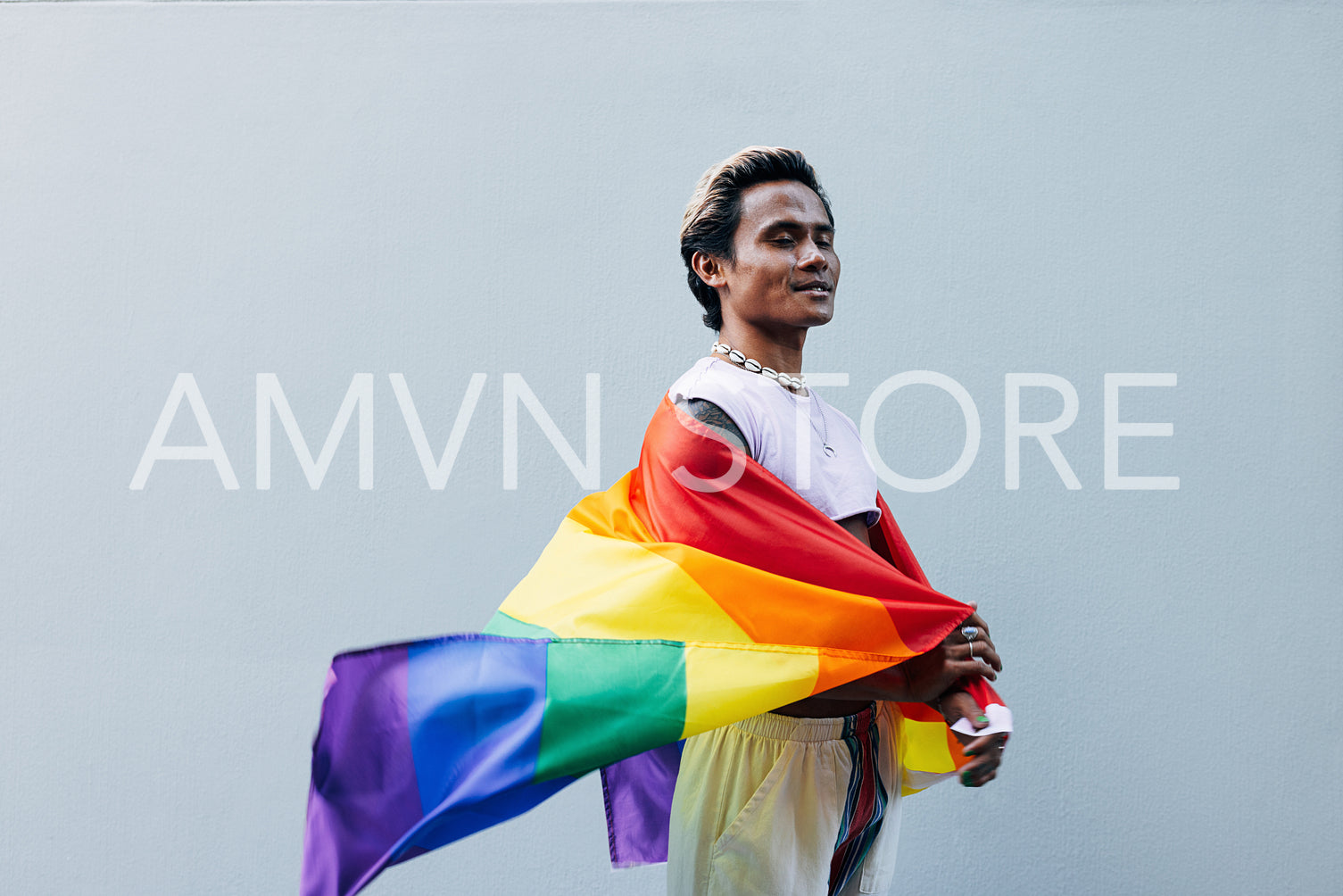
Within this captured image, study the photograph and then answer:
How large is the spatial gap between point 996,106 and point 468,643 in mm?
1450

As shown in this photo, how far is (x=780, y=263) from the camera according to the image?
1238mm

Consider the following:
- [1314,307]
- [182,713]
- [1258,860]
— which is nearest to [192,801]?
[182,713]

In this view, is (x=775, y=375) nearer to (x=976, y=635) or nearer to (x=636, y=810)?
(x=976, y=635)

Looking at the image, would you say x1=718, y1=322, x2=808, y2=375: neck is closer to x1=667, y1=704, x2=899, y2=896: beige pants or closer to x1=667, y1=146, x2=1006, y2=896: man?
x1=667, y1=146, x2=1006, y2=896: man

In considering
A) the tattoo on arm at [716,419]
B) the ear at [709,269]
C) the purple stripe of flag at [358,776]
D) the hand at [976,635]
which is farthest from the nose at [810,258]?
the purple stripe of flag at [358,776]

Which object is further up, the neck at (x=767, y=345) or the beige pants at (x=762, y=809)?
the neck at (x=767, y=345)

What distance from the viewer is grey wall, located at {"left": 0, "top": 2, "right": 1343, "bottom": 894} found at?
1.89m

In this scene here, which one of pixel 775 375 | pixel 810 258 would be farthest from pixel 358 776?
pixel 810 258

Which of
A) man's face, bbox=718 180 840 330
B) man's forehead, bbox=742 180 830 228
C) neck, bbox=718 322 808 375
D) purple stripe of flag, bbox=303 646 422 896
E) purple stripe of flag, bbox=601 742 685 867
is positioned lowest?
purple stripe of flag, bbox=601 742 685 867

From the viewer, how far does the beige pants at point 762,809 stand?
3.74 ft

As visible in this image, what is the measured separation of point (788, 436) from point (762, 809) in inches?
16.9

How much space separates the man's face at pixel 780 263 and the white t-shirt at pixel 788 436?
3.2 inches

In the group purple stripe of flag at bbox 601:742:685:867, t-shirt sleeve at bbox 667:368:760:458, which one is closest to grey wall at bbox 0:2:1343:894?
purple stripe of flag at bbox 601:742:685:867

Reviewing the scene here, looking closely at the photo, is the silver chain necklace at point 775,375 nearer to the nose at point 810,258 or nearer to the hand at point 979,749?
the nose at point 810,258
